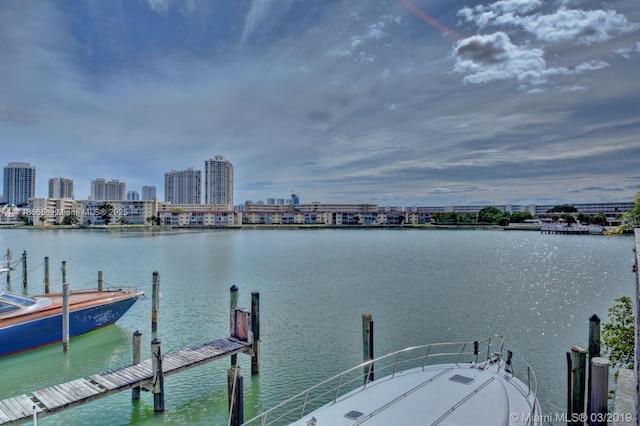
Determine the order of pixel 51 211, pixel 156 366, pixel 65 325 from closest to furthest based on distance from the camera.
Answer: pixel 156 366 → pixel 65 325 → pixel 51 211

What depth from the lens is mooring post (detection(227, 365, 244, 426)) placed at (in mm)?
8758

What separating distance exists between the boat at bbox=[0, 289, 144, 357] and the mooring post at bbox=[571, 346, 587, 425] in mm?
17594

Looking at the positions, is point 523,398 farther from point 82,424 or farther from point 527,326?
point 527,326

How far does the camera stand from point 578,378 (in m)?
8.64

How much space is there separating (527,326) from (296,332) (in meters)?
11.5

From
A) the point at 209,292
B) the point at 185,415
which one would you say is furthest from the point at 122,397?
the point at 209,292

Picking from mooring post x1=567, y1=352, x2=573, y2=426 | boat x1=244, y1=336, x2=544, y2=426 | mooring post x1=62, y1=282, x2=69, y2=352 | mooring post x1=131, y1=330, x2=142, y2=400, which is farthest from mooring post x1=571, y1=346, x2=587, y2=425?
mooring post x1=62, y1=282, x2=69, y2=352

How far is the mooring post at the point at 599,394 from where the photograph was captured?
269 inches

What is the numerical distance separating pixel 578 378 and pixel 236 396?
25.3 feet

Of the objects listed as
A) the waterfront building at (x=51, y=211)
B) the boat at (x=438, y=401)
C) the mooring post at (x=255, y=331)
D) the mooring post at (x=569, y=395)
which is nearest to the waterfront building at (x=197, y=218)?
the waterfront building at (x=51, y=211)

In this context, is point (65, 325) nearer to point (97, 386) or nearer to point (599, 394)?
point (97, 386)

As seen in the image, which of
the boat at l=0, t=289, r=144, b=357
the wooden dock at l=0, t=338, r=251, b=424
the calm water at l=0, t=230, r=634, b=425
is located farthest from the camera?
the boat at l=0, t=289, r=144, b=357

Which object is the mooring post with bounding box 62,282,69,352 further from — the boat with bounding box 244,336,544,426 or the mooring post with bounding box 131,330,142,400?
the boat with bounding box 244,336,544,426

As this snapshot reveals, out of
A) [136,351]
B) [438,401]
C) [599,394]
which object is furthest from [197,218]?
[599,394]
